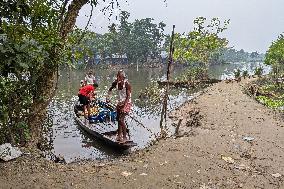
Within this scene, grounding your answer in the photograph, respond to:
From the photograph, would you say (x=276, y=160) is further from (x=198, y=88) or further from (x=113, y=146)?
(x=198, y=88)

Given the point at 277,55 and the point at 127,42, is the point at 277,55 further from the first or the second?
the point at 127,42

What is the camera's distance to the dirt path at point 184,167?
7418 mm

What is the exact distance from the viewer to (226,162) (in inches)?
370

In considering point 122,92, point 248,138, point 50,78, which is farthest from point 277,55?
point 50,78

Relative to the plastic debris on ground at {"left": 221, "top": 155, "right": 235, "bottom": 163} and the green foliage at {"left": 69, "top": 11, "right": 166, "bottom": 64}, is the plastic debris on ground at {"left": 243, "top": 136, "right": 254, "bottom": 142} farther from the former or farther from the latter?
the green foliage at {"left": 69, "top": 11, "right": 166, "bottom": 64}

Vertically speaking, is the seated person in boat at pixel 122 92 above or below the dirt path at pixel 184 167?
above

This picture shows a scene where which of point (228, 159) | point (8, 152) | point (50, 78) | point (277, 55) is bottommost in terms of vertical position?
point (228, 159)

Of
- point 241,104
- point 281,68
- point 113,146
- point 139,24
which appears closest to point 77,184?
point 113,146

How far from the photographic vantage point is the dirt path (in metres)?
7.42

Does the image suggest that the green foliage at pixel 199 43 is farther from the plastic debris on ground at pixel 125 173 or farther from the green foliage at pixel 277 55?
the plastic debris on ground at pixel 125 173

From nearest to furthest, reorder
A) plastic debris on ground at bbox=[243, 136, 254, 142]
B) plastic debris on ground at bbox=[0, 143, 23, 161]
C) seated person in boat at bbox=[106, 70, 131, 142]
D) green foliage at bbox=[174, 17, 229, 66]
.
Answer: plastic debris on ground at bbox=[0, 143, 23, 161], seated person in boat at bbox=[106, 70, 131, 142], plastic debris on ground at bbox=[243, 136, 254, 142], green foliage at bbox=[174, 17, 229, 66]

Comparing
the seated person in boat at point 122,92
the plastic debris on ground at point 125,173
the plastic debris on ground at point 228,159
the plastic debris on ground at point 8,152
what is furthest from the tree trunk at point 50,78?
the plastic debris on ground at point 228,159

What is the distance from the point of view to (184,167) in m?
8.70

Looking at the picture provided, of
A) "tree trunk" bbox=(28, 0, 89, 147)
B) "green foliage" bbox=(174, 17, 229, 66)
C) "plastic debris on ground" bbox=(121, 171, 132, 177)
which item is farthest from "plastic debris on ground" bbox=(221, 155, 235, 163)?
"green foliage" bbox=(174, 17, 229, 66)
